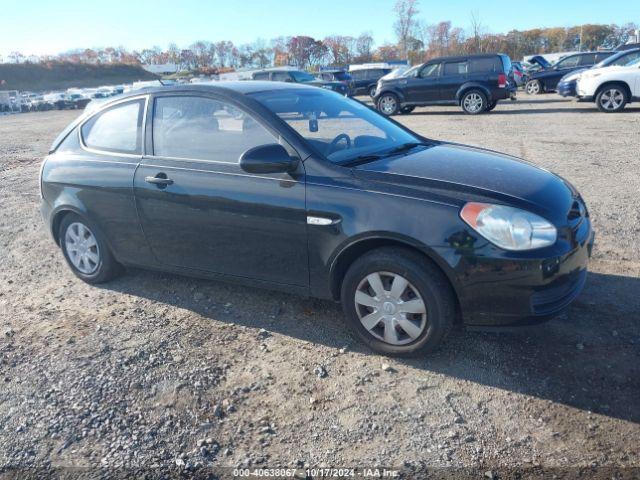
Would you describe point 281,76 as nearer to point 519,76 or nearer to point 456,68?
point 456,68

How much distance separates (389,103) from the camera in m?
19.7

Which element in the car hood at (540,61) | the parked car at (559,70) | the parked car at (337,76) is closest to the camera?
the parked car at (559,70)

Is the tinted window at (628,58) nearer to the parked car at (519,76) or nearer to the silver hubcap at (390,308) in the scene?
the parked car at (519,76)

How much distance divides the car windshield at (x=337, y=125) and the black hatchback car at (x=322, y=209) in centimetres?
2

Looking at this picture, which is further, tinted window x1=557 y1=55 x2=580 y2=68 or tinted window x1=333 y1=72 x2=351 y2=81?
tinted window x1=333 y1=72 x2=351 y2=81

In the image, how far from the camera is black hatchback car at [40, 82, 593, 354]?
322 centimetres

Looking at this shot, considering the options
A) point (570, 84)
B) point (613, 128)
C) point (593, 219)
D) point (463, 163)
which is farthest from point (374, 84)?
point (463, 163)

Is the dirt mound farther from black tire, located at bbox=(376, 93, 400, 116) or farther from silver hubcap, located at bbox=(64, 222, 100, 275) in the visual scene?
silver hubcap, located at bbox=(64, 222, 100, 275)

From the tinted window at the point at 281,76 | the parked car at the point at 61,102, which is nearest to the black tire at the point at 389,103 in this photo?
the tinted window at the point at 281,76

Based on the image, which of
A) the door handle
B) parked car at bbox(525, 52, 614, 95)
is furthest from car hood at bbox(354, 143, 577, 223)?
parked car at bbox(525, 52, 614, 95)

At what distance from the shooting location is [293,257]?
3.78 m

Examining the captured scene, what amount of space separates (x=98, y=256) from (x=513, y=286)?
353cm

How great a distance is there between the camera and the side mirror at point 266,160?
11.8ft

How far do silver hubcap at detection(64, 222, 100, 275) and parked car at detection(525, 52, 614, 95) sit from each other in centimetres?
2324
